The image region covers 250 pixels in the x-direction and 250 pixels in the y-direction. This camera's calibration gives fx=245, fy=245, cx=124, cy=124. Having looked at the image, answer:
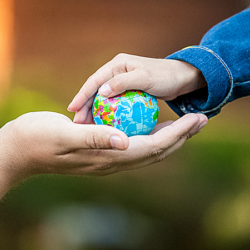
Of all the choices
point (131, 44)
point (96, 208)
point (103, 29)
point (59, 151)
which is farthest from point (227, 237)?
point (103, 29)

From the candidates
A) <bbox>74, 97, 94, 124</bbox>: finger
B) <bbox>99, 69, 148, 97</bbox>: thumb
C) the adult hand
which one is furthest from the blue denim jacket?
<bbox>74, 97, 94, 124</bbox>: finger

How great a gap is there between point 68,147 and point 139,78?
1.84ft

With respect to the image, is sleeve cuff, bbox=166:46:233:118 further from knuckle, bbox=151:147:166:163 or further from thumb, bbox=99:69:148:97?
knuckle, bbox=151:147:166:163

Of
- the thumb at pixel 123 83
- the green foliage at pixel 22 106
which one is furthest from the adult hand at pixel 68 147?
the green foliage at pixel 22 106

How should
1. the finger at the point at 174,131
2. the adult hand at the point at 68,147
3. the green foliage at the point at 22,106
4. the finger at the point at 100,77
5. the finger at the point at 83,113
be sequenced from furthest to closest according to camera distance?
the green foliage at the point at 22,106
the finger at the point at 83,113
the finger at the point at 100,77
the finger at the point at 174,131
the adult hand at the point at 68,147

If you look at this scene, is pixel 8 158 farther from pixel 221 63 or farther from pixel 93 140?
pixel 221 63

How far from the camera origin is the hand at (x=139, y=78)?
1.41 meters

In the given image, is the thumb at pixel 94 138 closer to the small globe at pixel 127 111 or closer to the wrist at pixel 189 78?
the small globe at pixel 127 111

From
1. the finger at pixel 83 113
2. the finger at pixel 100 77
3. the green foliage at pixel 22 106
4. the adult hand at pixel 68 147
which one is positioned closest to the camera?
the adult hand at pixel 68 147

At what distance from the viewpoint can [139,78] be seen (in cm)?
141

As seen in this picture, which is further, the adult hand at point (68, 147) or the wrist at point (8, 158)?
the wrist at point (8, 158)

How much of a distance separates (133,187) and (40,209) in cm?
157

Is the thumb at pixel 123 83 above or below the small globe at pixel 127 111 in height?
above

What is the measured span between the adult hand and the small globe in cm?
17
